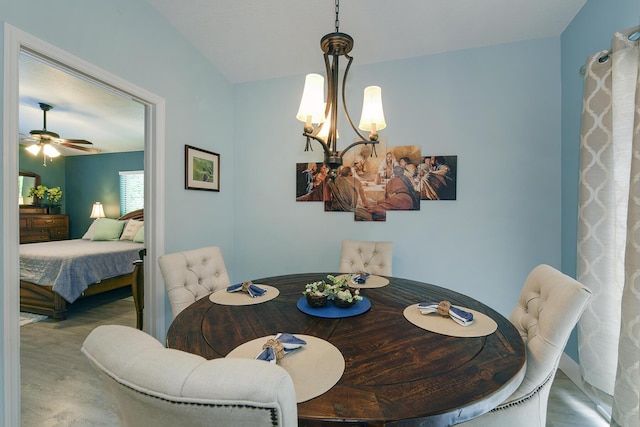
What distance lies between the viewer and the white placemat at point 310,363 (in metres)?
0.75

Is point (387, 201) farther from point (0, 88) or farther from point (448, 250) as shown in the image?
point (0, 88)

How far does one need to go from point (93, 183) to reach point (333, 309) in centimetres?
690

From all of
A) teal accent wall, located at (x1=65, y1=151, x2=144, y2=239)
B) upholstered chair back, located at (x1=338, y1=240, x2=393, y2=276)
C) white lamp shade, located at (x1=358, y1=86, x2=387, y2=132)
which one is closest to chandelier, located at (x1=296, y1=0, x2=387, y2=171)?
white lamp shade, located at (x1=358, y1=86, x2=387, y2=132)

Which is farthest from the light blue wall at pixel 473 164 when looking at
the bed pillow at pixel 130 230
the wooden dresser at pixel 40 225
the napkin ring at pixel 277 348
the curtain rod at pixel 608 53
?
the wooden dresser at pixel 40 225

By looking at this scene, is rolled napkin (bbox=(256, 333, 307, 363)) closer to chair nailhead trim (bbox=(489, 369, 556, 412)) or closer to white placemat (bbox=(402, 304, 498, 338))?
white placemat (bbox=(402, 304, 498, 338))

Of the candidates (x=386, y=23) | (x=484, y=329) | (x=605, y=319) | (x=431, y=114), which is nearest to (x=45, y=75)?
(x=386, y=23)

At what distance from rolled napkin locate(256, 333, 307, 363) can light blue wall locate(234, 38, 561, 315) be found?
1845 millimetres

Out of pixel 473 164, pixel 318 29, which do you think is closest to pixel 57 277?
pixel 318 29

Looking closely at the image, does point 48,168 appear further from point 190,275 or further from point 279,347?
point 279,347

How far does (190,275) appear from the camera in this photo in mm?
1728

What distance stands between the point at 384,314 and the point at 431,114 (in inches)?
77.4

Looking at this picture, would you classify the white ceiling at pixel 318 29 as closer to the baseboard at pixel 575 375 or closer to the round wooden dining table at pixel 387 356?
the round wooden dining table at pixel 387 356

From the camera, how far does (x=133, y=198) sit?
577cm

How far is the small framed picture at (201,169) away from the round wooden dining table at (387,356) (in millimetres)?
1434
